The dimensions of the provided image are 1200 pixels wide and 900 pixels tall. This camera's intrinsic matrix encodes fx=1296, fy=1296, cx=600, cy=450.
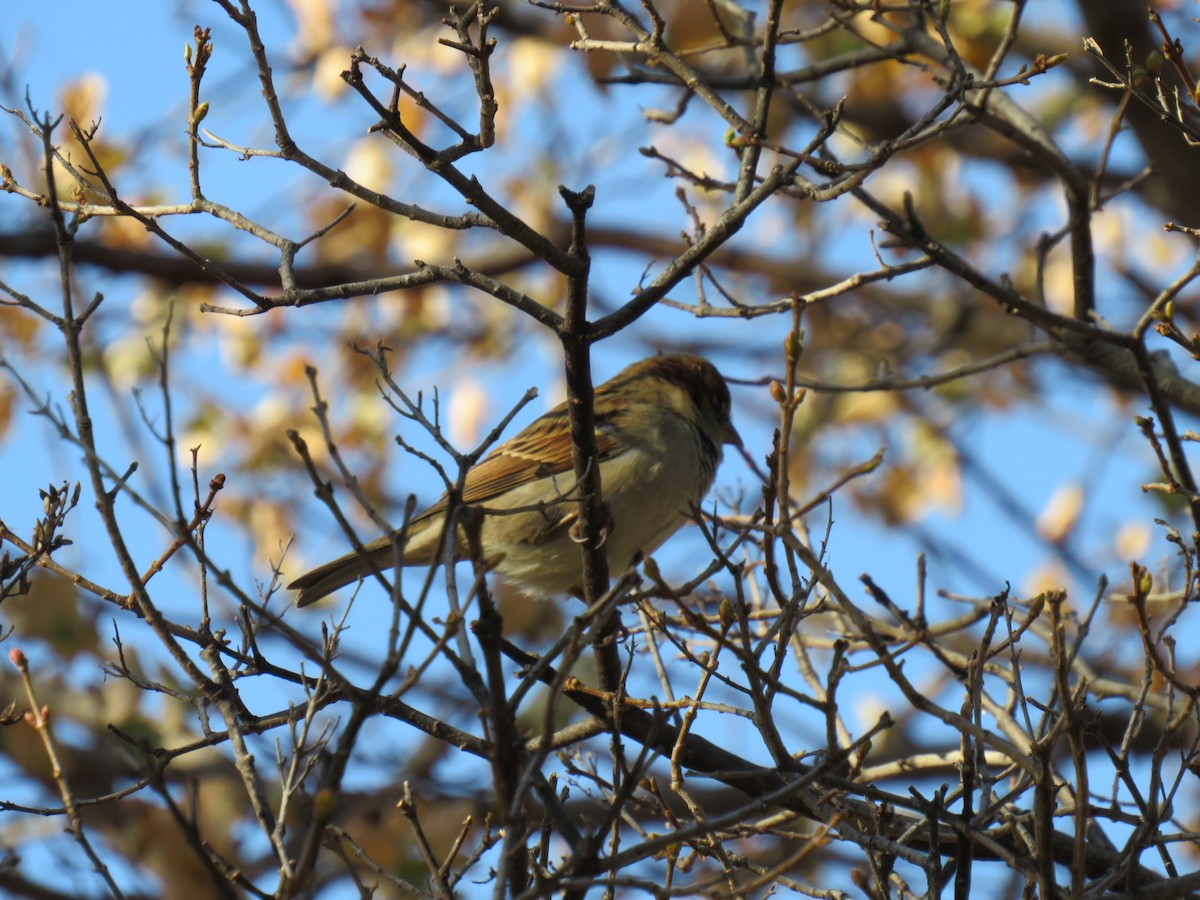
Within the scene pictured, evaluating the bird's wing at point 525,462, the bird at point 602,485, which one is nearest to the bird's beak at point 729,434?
the bird at point 602,485

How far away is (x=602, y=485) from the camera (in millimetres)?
4750

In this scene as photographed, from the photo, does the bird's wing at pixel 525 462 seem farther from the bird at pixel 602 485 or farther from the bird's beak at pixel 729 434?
the bird's beak at pixel 729 434

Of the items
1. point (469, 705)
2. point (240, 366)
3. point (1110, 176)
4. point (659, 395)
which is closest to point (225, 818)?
point (469, 705)

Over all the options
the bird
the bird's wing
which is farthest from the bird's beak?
the bird's wing

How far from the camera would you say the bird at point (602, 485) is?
16.0 ft

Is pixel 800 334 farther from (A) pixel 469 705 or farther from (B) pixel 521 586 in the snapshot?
(A) pixel 469 705

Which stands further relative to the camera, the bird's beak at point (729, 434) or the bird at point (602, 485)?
the bird's beak at point (729, 434)

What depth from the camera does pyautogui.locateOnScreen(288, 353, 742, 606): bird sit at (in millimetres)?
4875

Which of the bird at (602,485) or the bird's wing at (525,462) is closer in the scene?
the bird at (602,485)

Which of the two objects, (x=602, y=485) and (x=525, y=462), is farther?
(x=525, y=462)

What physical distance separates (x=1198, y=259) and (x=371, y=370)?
26.4 ft

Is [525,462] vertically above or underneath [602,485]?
above

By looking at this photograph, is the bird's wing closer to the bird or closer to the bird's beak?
the bird

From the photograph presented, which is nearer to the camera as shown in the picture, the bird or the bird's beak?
the bird
